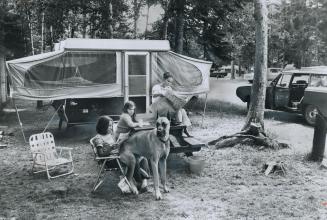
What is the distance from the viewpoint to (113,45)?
11461 millimetres

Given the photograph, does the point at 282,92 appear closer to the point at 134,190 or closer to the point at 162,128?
→ the point at 162,128

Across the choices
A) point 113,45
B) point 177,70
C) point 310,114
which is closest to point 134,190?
point 113,45

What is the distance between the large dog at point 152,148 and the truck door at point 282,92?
28.2 ft

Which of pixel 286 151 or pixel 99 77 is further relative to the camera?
pixel 99 77

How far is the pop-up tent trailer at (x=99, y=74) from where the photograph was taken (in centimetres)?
1055

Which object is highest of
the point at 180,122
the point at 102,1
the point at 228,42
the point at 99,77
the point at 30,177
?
the point at 102,1

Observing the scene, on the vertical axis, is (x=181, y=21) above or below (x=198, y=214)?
above

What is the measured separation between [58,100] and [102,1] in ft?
41.6

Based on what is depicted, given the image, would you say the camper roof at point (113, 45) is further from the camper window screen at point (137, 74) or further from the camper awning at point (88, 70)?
the camper window screen at point (137, 74)

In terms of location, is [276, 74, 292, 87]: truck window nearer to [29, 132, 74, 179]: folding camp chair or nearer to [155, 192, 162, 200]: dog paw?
[29, 132, 74, 179]: folding camp chair

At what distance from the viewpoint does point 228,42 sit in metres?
19.5

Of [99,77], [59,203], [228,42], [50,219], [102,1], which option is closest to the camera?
[50,219]

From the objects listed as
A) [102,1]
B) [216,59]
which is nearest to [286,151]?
[216,59]

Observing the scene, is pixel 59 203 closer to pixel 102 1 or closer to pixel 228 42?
pixel 228 42
